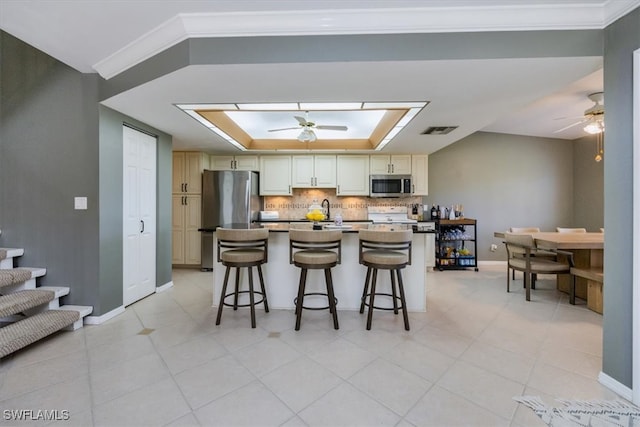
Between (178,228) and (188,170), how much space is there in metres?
1.08

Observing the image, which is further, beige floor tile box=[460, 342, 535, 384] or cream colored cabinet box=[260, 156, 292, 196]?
cream colored cabinet box=[260, 156, 292, 196]

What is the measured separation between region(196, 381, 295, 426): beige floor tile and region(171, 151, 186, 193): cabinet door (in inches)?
166

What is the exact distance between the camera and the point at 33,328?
2.22 meters

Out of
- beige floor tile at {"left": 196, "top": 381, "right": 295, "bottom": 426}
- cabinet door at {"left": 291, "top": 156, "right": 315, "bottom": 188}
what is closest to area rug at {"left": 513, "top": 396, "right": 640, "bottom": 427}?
beige floor tile at {"left": 196, "top": 381, "right": 295, "bottom": 426}

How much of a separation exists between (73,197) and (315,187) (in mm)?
3514

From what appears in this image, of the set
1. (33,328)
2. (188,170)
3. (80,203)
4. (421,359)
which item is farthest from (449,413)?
(188,170)

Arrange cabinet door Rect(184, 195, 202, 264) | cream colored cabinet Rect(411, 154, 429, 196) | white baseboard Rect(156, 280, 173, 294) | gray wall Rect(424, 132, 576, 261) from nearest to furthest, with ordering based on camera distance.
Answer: white baseboard Rect(156, 280, 173, 294) < cabinet door Rect(184, 195, 202, 264) < cream colored cabinet Rect(411, 154, 429, 196) < gray wall Rect(424, 132, 576, 261)

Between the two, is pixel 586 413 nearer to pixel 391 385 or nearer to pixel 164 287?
pixel 391 385

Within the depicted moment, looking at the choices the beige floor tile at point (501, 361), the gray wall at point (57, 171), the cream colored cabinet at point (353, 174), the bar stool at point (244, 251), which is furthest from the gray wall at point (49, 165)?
the cream colored cabinet at point (353, 174)

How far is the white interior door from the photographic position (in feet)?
10.2

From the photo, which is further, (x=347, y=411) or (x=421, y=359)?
(x=421, y=359)

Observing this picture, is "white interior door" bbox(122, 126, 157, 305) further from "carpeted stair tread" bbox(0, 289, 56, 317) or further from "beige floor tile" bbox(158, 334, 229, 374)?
"beige floor tile" bbox(158, 334, 229, 374)

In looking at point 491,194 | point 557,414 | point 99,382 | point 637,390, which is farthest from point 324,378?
point 491,194

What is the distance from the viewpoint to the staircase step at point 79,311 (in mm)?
2576
